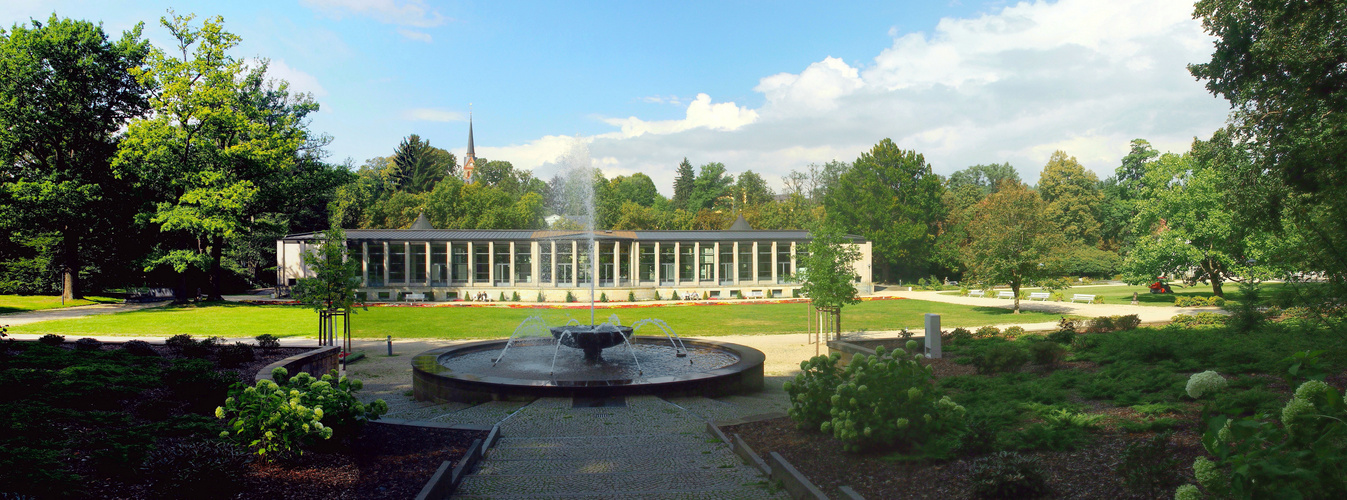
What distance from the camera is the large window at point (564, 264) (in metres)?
50.0

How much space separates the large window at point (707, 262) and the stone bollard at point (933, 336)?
122 ft

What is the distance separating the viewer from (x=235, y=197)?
3856 cm

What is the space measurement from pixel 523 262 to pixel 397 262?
9.49 m

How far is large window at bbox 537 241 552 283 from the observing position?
50.0 m

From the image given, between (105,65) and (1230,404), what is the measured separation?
50.7 metres

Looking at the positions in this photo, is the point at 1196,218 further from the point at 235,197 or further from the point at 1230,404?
the point at 235,197

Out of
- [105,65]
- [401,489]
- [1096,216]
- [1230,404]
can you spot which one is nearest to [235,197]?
[105,65]

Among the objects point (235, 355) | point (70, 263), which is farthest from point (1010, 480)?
point (70, 263)

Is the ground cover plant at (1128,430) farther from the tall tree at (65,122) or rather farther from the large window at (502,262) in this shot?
the tall tree at (65,122)

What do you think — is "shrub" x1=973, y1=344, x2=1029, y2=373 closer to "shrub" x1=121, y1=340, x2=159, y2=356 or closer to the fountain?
the fountain

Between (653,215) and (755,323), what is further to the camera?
(653,215)

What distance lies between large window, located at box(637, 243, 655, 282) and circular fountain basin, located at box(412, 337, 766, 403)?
32.5 metres

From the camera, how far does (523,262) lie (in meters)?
50.4

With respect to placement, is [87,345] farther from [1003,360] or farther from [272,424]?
[1003,360]
